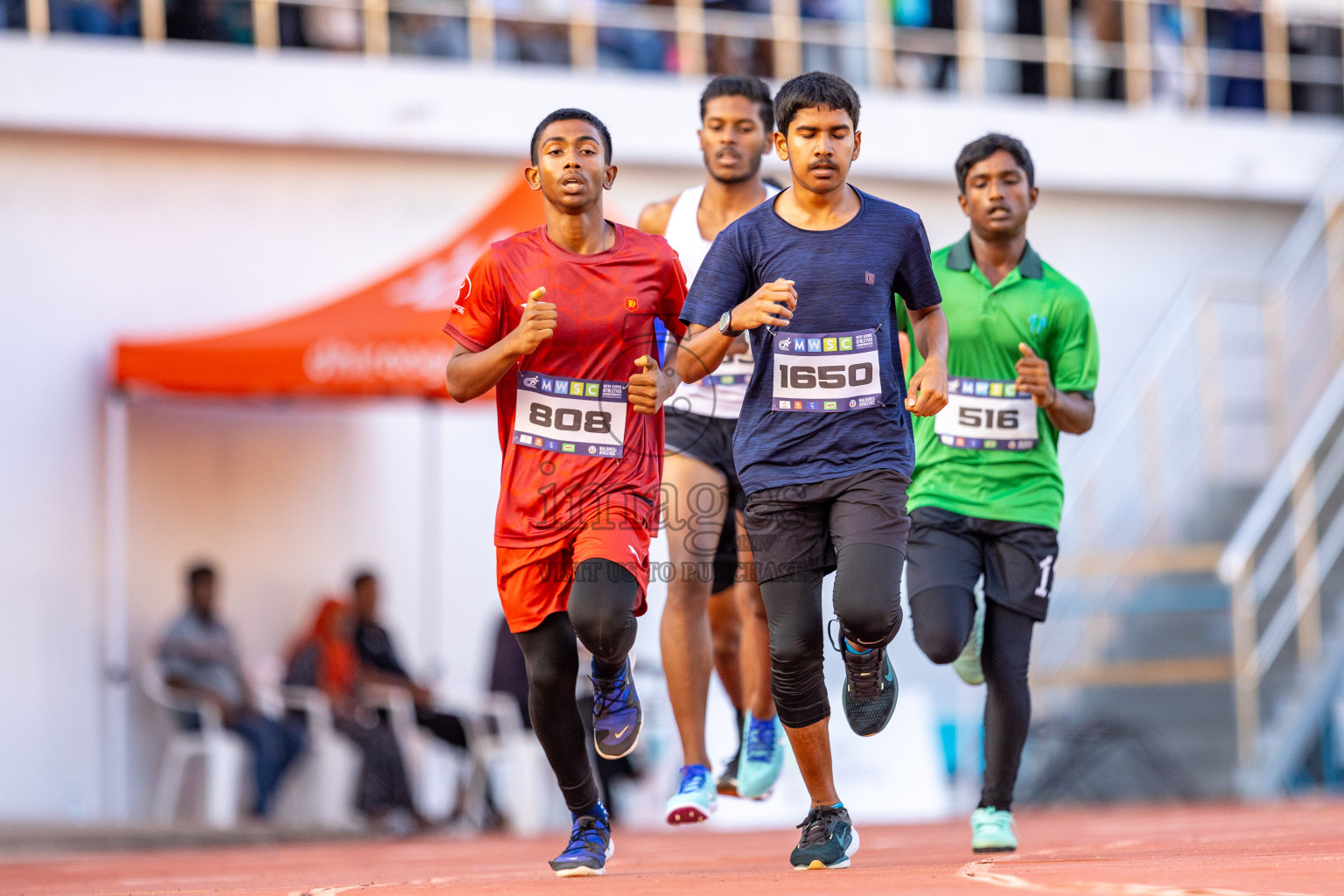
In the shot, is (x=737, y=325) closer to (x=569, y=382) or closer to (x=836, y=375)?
(x=836, y=375)

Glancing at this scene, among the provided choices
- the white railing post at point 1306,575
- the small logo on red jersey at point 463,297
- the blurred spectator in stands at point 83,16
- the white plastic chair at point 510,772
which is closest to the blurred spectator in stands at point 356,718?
the white plastic chair at point 510,772

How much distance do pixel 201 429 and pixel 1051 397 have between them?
8069mm

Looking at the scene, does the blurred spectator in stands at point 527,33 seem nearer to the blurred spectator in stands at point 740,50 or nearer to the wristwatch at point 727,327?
the blurred spectator in stands at point 740,50

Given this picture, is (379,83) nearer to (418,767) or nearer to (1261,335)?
(418,767)

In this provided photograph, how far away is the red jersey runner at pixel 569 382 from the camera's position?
16.2 ft

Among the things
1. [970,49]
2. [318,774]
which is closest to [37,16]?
[318,774]

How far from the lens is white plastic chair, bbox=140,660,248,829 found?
11.2 m

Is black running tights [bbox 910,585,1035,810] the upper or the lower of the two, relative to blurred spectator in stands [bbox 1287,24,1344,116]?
lower

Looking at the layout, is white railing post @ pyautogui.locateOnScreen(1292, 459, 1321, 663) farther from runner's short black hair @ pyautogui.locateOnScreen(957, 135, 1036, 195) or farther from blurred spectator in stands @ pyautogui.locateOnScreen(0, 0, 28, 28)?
blurred spectator in stands @ pyautogui.locateOnScreen(0, 0, 28, 28)

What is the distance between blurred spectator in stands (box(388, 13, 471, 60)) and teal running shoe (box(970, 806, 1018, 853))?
9248 millimetres

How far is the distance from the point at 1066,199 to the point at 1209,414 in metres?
2.41

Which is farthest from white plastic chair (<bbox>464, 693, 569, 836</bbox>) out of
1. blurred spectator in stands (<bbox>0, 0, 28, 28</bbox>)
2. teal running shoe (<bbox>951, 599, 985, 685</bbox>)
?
blurred spectator in stands (<bbox>0, 0, 28, 28</bbox>)

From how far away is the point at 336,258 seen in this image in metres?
12.8

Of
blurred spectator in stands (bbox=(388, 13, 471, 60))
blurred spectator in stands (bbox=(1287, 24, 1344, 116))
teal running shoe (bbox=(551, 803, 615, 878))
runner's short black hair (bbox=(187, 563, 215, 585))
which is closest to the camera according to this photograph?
teal running shoe (bbox=(551, 803, 615, 878))
